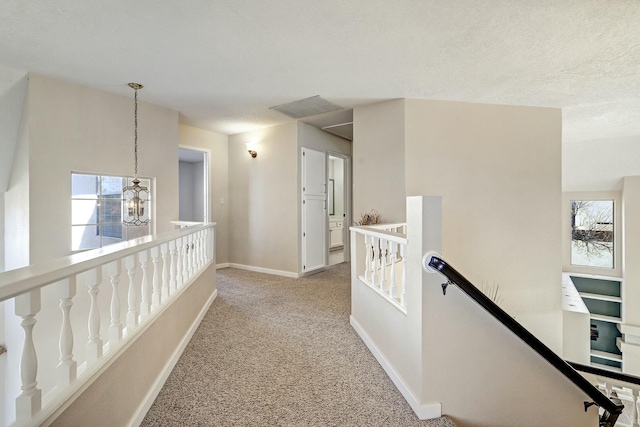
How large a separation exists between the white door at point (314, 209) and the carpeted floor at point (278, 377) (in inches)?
69.8

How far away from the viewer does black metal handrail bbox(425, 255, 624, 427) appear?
150cm

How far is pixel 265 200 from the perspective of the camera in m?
5.11

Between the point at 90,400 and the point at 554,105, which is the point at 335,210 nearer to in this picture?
the point at 554,105

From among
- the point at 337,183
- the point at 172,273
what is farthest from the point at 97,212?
the point at 337,183

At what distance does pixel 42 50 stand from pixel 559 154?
18.5 feet

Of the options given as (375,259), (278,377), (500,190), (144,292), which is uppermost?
(500,190)

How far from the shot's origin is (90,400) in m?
1.14

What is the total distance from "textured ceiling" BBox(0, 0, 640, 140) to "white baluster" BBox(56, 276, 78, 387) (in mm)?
1845

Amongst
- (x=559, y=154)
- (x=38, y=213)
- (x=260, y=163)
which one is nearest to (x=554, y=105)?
(x=559, y=154)

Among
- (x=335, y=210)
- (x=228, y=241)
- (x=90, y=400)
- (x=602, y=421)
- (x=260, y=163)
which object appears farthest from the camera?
(x=335, y=210)

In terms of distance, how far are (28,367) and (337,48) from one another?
104 inches

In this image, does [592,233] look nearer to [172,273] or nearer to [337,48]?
[337,48]

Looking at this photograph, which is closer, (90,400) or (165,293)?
(90,400)

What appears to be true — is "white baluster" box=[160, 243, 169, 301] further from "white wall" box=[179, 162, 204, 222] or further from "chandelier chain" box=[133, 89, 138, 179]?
"white wall" box=[179, 162, 204, 222]
